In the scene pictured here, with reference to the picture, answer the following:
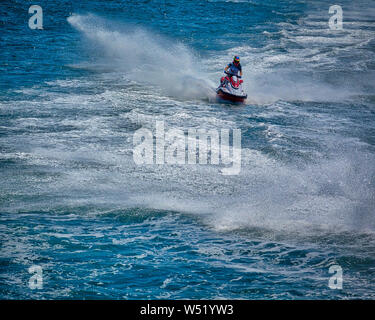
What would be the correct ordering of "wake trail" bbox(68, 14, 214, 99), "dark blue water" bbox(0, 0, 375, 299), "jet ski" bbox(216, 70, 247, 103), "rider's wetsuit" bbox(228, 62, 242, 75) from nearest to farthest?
"dark blue water" bbox(0, 0, 375, 299) < "rider's wetsuit" bbox(228, 62, 242, 75) < "jet ski" bbox(216, 70, 247, 103) < "wake trail" bbox(68, 14, 214, 99)

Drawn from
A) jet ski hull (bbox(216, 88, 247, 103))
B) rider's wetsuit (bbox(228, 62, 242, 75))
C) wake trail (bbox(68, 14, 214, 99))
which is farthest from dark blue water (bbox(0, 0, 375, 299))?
rider's wetsuit (bbox(228, 62, 242, 75))

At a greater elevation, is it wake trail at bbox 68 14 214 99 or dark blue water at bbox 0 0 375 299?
wake trail at bbox 68 14 214 99

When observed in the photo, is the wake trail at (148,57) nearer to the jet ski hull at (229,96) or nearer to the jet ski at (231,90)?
the jet ski hull at (229,96)

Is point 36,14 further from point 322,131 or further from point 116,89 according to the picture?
point 322,131

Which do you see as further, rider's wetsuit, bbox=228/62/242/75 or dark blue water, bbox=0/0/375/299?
rider's wetsuit, bbox=228/62/242/75

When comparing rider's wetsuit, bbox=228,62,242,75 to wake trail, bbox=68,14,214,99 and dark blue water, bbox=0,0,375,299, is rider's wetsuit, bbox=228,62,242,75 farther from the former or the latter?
wake trail, bbox=68,14,214,99

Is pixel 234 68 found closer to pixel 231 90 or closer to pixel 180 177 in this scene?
pixel 231 90

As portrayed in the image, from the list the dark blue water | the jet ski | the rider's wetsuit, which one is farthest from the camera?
the jet ski

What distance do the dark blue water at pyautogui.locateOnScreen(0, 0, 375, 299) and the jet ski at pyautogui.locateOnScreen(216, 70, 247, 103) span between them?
0.61m

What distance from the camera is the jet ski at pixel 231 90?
2197cm

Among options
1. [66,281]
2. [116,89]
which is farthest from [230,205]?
[116,89]

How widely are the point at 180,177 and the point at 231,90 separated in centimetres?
825

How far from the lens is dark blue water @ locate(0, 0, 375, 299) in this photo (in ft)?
34.5

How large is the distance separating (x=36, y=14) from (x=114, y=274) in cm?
3408
